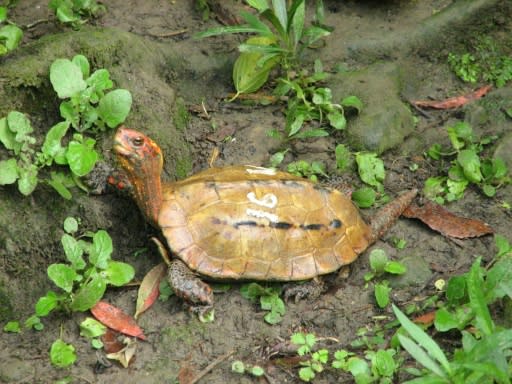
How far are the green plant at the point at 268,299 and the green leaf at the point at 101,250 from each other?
110 centimetres

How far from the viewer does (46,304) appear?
4.66 meters

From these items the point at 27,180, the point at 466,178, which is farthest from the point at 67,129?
the point at 466,178

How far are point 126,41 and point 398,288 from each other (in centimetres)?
330

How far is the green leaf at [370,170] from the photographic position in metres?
6.18

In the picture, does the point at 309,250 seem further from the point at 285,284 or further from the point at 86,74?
the point at 86,74

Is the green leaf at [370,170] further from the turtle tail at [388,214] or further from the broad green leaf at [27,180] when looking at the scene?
the broad green leaf at [27,180]

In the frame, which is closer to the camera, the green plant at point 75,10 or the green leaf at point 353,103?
the green plant at point 75,10

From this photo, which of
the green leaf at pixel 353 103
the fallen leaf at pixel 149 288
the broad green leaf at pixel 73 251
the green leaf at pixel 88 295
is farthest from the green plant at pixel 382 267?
the broad green leaf at pixel 73 251

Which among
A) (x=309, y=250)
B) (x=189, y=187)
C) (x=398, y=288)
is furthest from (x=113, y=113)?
(x=398, y=288)

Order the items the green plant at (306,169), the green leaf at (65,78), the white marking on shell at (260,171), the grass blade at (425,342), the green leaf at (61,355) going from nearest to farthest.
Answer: the grass blade at (425,342), the green leaf at (61,355), the green leaf at (65,78), the white marking on shell at (260,171), the green plant at (306,169)

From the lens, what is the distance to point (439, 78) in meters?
7.41

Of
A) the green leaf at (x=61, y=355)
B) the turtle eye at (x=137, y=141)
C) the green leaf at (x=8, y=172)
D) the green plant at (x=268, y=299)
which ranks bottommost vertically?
the green leaf at (x=61, y=355)

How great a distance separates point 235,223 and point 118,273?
3.24ft

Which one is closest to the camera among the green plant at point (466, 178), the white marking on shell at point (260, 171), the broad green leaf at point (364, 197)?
the white marking on shell at point (260, 171)
